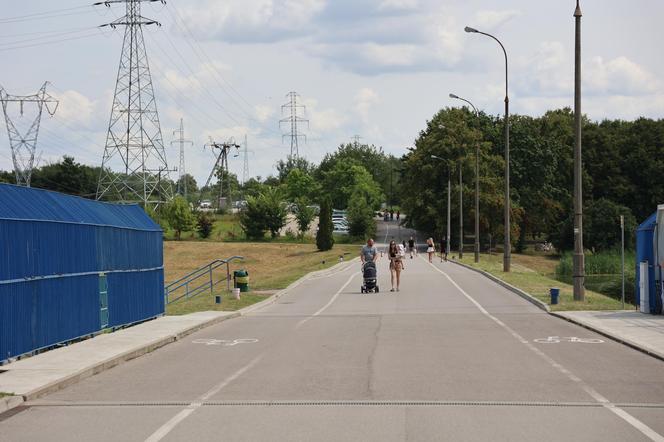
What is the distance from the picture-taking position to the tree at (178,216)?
10469 cm

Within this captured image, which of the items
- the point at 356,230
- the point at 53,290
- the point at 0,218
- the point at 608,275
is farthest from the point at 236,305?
the point at 356,230

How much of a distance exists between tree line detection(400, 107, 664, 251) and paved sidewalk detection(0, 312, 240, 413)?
73871 millimetres

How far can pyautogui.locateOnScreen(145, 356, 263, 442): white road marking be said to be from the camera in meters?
9.16

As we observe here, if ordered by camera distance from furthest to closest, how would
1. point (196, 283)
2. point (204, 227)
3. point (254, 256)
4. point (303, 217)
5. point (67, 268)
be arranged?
point (303, 217) < point (204, 227) < point (254, 256) < point (196, 283) < point (67, 268)

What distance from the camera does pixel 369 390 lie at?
11867 millimetres

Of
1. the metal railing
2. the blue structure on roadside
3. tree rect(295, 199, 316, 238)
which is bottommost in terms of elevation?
the metal railing

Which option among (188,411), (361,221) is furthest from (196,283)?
(188,411)

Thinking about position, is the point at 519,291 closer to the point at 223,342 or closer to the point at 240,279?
the point at 240,279

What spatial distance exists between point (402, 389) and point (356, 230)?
306ft

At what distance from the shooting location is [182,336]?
1980 centimetres

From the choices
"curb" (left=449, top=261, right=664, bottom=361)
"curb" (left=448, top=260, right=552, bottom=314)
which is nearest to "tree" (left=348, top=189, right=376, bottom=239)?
"curb" (left=448, top=260, right=552, bottom=314)

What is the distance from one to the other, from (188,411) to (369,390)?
248 cm

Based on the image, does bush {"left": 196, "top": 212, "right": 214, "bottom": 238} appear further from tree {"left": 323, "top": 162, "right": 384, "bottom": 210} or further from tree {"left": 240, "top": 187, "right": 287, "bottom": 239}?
tree {"left": 323, "top": 162, "right": 384, "bottom": 210}

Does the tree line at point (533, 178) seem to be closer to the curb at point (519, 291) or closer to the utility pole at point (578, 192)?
the curb at point (519, 291)
